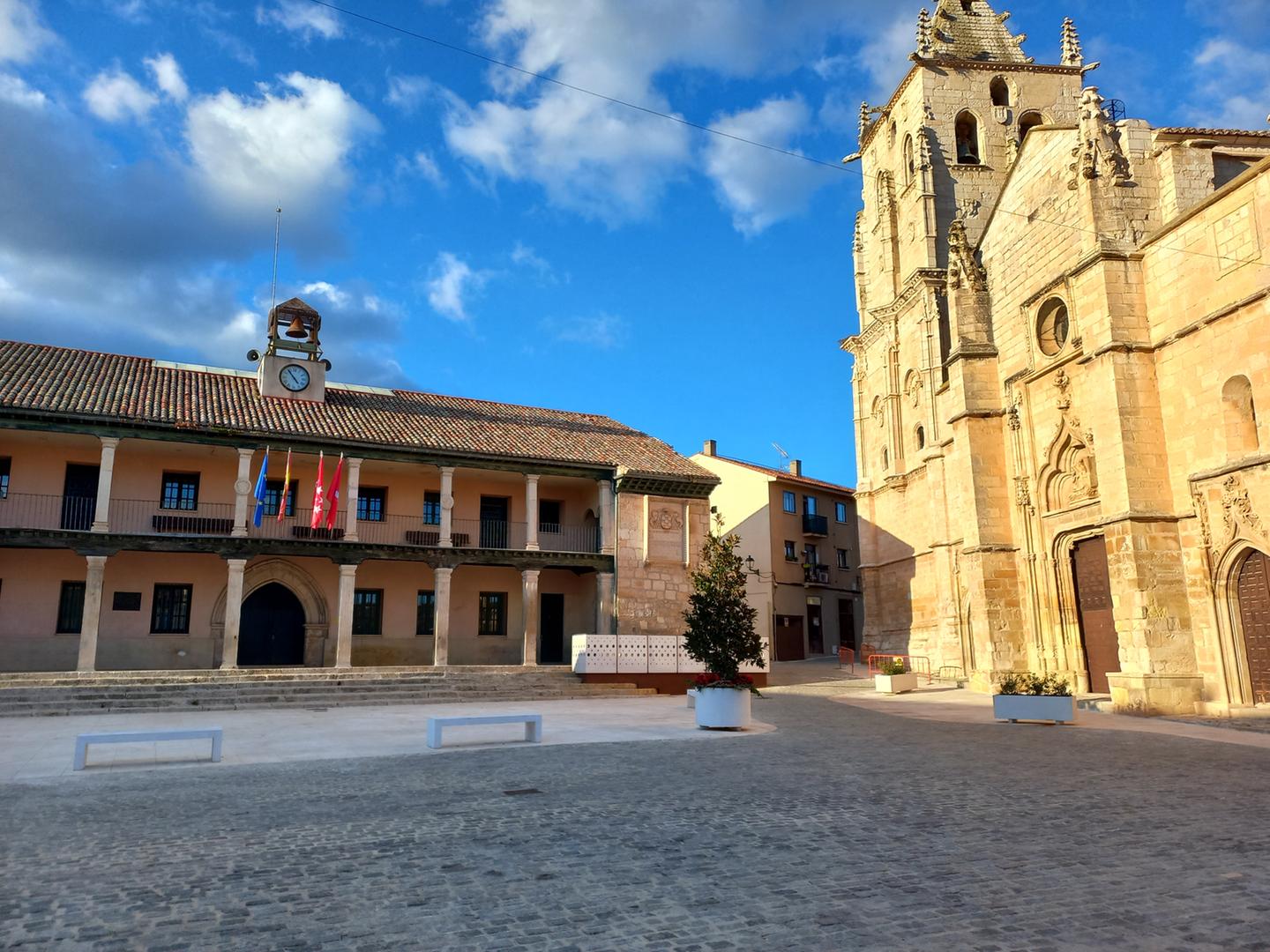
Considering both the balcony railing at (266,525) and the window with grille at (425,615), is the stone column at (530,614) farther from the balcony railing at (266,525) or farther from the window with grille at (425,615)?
the window with grille at (425,615)

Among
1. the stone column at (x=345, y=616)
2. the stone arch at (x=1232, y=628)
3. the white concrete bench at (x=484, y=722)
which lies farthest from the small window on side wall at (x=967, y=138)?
the white concrete bench at (x=484, y=722)

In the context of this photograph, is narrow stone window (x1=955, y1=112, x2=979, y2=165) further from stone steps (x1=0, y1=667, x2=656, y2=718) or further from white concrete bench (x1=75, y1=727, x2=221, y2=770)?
white concrete bench (x1=75, y1=727, x2=221, y2=770)

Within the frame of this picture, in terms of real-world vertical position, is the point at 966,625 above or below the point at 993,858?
above

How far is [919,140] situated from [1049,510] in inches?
768

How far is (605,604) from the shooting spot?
25.9 metres

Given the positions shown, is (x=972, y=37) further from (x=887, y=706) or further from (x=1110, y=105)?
(x=887, y=706)

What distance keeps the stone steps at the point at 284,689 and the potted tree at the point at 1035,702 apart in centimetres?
1024

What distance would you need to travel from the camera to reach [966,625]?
82.3ft

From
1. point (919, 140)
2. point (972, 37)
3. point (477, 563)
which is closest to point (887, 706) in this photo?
point (477, 563)

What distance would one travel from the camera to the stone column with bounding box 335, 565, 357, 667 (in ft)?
74.0

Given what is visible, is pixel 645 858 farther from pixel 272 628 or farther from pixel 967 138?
pixel 967 138

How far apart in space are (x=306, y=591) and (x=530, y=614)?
6.77 metres

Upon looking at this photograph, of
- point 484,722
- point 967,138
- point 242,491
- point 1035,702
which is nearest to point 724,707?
point 484,722

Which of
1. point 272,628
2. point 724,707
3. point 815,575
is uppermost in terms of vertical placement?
point 815,575
